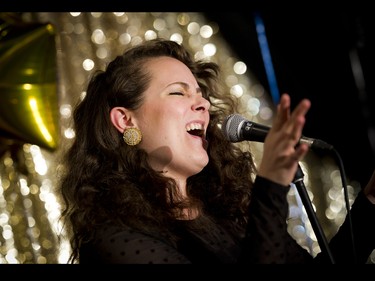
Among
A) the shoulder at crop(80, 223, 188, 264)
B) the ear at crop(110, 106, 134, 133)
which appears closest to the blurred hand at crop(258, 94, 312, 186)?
the shoulder at crop(80, 223, 188, 264)

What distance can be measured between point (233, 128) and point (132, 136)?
1.19 ft

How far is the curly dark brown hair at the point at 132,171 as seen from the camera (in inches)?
59.7

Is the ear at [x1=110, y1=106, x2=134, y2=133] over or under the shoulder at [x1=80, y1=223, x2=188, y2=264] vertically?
over

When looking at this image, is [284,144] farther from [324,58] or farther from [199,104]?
[324,58]

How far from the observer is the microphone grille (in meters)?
1.40

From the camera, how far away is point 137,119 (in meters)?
1.70

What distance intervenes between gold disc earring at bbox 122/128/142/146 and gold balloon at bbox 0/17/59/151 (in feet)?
2.67

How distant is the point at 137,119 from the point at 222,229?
0.39 meters

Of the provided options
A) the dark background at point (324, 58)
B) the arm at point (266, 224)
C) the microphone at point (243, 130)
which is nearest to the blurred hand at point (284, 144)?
the arm at point (266, 224)

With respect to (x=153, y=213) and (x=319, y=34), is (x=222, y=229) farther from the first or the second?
(x=319, y=34)

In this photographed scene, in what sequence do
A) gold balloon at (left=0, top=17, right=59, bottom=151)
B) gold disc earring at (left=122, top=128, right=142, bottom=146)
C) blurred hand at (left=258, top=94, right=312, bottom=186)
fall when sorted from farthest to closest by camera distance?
1. gold balloon at (left=0, top=17, right=59, bottom=151)
2. gold disc earring at (left=122, top=128, right=142, bottom=146)
3. blurred hand at (left=258, top=94, right=312, bottom=186)

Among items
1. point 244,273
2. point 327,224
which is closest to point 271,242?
point 244,273

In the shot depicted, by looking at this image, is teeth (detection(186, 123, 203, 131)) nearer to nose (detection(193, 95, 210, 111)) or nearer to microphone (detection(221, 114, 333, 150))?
nose (detection(193, 95, 210, 111))

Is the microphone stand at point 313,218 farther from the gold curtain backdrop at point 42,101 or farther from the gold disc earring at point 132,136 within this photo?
the gold curtain backdrop at point 42,101
